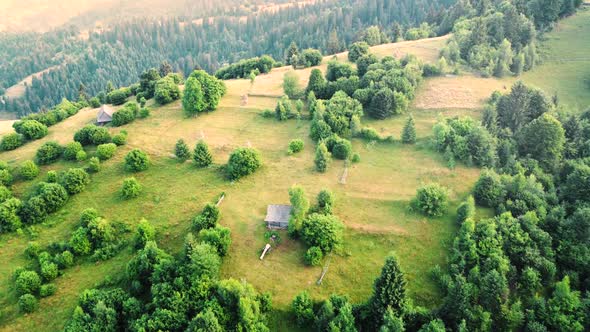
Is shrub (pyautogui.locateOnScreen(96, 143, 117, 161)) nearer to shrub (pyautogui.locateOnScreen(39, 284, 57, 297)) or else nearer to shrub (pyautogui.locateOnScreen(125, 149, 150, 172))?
shrub (pyautogui.locateOnScreen(125, 149, 150, 172))

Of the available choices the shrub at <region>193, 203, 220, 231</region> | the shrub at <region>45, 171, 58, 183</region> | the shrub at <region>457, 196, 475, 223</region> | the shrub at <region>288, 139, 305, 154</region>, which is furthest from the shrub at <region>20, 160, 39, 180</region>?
the shrub at <region>457, 196, 475, 223</region>

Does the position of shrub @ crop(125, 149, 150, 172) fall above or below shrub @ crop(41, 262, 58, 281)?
above

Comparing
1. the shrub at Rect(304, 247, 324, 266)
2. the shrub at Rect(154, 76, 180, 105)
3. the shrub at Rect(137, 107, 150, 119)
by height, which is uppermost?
the shrub at Rect(154, 76, 180, 105)

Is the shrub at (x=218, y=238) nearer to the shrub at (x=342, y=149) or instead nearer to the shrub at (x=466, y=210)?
the shrub at (x=342, y=149)

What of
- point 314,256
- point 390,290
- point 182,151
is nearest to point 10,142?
point 182,151

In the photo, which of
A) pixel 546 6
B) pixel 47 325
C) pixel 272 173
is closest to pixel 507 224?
pixel 272 173

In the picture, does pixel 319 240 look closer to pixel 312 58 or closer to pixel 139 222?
pixel 139 222

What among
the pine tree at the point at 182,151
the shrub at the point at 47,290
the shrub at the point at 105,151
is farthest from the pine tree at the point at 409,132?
the shrub at the point at 47,290

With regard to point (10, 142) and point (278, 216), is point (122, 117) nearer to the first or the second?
point (10, 142)
